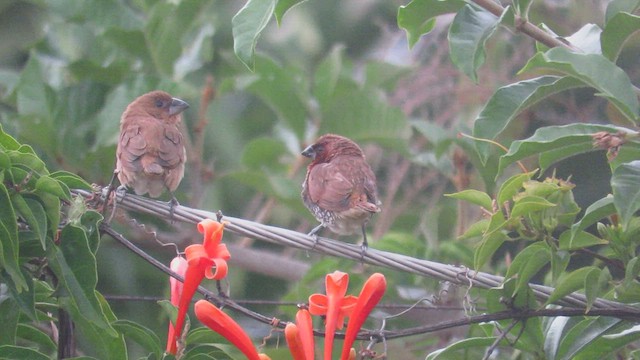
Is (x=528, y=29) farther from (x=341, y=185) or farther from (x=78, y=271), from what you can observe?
(x=341, y=185)

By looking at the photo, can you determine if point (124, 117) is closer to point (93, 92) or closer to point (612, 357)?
point (93, 92)

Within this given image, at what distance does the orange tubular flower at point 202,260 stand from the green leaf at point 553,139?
790 mm

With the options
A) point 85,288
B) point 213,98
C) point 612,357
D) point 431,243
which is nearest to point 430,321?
point 431,243

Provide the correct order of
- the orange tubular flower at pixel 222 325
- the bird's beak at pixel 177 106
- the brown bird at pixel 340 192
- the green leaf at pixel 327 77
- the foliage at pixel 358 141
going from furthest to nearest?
1. the green leaf at pixel 327 77
2. the bird's beak at pixel 177 106
3. the brown bird at pixel 340 192
4. the foliage at pixel 358 141
5. the orange tubular flower at pixel 222 325

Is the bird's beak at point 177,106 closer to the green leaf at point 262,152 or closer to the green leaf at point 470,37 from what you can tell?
the green leaf at point 262,152

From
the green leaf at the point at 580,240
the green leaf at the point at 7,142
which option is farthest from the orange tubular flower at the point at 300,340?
the green leaf at the point at 7,142

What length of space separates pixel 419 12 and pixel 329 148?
223cm

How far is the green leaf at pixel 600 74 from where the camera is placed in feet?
9.89

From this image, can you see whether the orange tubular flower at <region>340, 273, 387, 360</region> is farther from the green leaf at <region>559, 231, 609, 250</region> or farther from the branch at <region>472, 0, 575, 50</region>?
the branch at <region>472, 0, 575, 50</region>

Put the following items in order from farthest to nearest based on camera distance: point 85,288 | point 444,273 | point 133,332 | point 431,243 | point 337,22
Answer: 1. point 337,22
2. point 431,243
3. point 444,273
4. point 133,332
5. point 85,288

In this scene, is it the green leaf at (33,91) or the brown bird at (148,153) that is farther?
the green leaf at (33,91)

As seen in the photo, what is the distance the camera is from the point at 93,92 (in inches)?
226

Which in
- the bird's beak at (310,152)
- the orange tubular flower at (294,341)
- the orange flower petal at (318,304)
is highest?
the bird's beak at (310,152)

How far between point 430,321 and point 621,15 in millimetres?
2509
